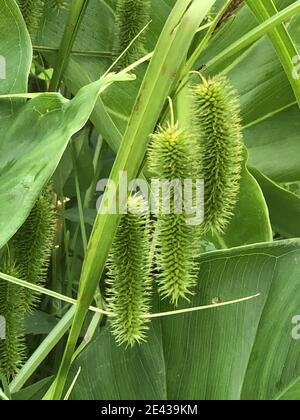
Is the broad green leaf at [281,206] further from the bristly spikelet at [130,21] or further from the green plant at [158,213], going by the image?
the bristly spikelet at [130,21]

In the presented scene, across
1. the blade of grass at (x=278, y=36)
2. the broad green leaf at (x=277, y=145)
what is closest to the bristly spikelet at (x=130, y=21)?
the blade of grass at (x=278, y=36)

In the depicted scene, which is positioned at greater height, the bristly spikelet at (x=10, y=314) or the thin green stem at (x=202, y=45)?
the thin green stem at (x=202, y=45)

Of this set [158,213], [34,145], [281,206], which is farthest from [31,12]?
[281,206]

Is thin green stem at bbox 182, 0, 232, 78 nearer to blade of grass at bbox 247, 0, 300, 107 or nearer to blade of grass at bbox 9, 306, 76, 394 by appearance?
blade of grass at bbox 247, 0, 300, 107

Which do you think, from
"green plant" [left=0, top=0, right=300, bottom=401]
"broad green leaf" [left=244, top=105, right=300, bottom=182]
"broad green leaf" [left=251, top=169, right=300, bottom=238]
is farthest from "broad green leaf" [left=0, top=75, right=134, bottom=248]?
"broad green leaf" [left=244, top=105, right=300, bottom=182]

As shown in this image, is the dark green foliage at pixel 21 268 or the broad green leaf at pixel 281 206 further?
the broad green leaf at pixel 281 206

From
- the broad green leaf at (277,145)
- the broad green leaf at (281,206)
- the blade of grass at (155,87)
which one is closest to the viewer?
the blade of grass at (155,87)

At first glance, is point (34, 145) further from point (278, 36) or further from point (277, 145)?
point (277, 145)
